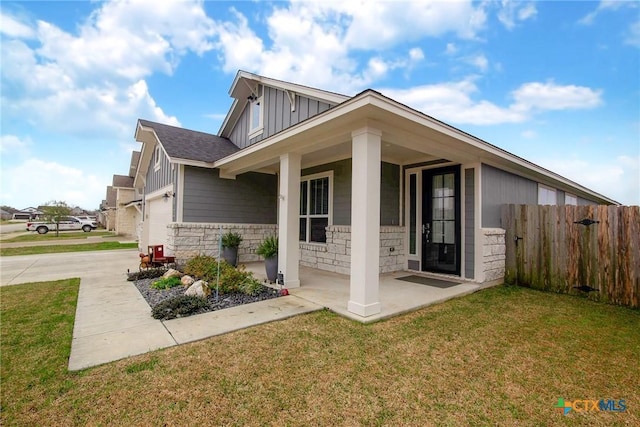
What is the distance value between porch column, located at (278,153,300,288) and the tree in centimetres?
2406

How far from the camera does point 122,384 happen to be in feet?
7.62

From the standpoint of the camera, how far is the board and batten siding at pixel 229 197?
7.77m

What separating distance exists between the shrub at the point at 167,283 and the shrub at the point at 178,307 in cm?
150

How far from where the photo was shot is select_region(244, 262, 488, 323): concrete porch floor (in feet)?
14.0

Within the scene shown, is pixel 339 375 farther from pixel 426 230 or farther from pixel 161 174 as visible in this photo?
pixel 161 174

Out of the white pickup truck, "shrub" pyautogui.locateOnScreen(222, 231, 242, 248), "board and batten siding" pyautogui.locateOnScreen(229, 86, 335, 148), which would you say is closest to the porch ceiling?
"board and batten siding" pyautogui.locateOnScreen(229, 86, 335, 148)

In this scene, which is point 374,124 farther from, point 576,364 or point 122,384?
point 122,384

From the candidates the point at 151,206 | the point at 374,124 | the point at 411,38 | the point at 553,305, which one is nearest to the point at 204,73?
the point at 151,206

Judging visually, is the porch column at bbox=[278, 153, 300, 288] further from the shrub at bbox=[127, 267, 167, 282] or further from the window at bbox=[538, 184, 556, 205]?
the window at bbox=[538, 184, 556, 205]

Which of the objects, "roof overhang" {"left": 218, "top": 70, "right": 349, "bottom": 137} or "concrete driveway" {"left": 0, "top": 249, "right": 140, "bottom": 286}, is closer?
"roof overhang" {"left": 218, "top": 70, "right": 349, "bottom": 137}

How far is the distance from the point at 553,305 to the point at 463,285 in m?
1.44

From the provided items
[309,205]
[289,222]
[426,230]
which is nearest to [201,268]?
[289,222]

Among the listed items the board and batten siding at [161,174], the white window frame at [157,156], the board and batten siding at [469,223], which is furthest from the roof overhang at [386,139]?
the white window frame at [157,156]

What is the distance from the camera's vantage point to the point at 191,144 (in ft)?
28.2
